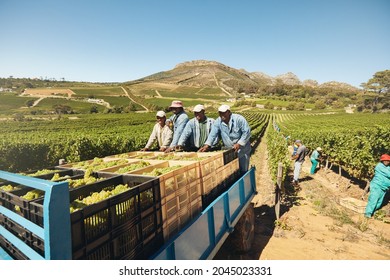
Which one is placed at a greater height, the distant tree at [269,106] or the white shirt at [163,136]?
the distant tree at [269,106]

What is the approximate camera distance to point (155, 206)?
2.23 metres

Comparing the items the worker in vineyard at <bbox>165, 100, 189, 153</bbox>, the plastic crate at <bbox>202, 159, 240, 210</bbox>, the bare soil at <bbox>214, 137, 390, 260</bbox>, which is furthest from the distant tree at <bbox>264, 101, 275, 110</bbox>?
the plastic crate at <bbox>202, 159, 240, 210</bbox>

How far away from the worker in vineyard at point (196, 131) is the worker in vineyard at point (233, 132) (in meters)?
0.29

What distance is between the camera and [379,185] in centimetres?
658

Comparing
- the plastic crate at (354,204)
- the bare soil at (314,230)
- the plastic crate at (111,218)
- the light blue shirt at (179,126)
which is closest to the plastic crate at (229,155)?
the light blue shirt at (179,126)

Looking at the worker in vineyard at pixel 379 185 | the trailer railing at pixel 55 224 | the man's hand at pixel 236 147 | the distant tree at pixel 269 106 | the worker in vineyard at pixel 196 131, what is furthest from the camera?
the distant tree at pixel 269 106

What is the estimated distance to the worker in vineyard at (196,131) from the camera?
5.39m

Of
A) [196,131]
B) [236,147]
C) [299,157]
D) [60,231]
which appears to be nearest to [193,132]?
[196,131]

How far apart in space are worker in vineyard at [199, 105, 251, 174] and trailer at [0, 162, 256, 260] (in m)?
1.38

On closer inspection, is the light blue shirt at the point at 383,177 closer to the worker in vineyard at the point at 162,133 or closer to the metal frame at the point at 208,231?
the metal frame at the point at 208,231

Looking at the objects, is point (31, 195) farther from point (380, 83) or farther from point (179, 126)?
point (380, 83)
